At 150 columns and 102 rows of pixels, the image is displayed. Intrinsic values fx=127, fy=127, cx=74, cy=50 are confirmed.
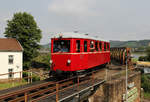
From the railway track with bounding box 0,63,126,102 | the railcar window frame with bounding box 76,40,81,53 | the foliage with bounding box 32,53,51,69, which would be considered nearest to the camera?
the railway track with bounding box 0,63,126,102

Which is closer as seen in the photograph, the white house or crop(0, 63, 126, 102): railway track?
crop(0, 63, 126, 102): railway track

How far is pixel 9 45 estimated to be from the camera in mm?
25375

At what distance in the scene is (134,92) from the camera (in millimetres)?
14477

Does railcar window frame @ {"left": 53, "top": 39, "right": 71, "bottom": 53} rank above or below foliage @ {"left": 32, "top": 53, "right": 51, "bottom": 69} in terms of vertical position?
above

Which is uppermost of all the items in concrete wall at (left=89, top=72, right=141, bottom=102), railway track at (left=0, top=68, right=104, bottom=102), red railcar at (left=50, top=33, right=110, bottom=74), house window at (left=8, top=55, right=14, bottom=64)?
red railcar at (left=50, top=33, right=110, bottom=74)

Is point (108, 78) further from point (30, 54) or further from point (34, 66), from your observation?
point (34, 66)

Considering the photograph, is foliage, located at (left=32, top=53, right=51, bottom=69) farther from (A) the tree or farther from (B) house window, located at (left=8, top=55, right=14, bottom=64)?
(B) house window, located at (left=8, top=55, right=14, bottom=64)

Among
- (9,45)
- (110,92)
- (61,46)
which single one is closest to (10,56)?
(9,45)

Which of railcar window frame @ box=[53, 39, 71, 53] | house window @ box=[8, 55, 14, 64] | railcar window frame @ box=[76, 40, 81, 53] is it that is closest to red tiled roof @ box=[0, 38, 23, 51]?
house window @ box=[8, 55, 14, 64]

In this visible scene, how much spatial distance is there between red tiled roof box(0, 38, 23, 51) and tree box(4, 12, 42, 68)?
1.42 metres

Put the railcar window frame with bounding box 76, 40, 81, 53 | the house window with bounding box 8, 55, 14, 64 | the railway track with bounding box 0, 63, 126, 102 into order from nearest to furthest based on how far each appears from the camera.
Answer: the railway track with bounding box 0, 63, 126, 102
the railcar window frame with bounding box 76, 40, 81, 53
the house window with bounding box 8, 55, 14, 64

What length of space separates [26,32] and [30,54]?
16.1 feet

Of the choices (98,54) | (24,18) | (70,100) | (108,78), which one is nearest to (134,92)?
(108,78)

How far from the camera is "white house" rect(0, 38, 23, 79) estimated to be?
77.7ft
